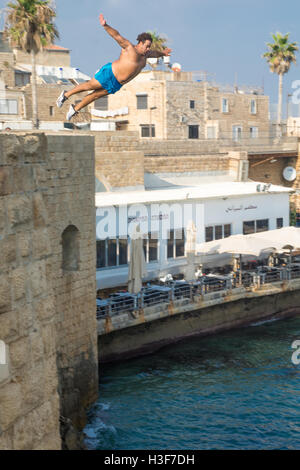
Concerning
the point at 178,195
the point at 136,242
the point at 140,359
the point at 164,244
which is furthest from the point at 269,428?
the point at 178,195

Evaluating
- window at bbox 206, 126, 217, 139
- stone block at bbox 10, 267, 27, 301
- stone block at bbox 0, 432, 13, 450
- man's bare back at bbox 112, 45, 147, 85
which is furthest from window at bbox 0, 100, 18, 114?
stone block at bbox 0, 432, 13, 450

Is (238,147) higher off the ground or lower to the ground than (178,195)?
higher

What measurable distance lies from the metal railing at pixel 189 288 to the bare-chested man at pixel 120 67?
23.3 ft

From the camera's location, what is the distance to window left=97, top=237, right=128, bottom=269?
22764 mm

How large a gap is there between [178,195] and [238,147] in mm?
13752

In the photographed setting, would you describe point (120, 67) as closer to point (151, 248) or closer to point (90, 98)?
point (90, 98)

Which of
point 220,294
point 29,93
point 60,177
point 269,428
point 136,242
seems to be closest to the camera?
point 60,177

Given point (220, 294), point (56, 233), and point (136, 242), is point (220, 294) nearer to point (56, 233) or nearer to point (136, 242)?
point (136, 242)

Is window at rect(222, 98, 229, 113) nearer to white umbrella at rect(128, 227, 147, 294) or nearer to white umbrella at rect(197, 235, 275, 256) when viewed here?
white umbrella at rect(197, 235, 275, 256)

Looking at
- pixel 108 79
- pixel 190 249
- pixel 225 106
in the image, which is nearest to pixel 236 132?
pixel 225 106

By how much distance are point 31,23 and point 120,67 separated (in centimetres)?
1505

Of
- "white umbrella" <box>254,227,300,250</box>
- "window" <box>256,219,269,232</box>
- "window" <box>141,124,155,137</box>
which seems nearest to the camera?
"white umbrella" <box>254,227,300,250</box>

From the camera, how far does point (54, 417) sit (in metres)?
5.10

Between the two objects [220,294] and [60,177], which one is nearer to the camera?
[60,177]
